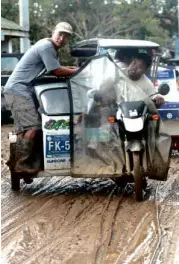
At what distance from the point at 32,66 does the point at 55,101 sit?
636mm

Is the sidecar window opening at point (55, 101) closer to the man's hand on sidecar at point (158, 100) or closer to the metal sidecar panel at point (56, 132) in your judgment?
the metal sidecar panel at point (56, 132)

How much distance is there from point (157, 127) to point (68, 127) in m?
1.02

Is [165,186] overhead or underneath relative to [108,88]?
underneath

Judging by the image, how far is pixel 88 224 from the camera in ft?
21.2

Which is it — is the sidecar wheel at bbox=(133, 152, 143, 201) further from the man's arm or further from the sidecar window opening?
the man's arm

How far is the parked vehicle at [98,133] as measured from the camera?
7.61 m

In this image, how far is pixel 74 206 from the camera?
7363 millimetres

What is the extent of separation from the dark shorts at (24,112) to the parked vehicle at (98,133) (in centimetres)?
18

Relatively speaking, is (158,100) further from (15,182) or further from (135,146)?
(15,182)

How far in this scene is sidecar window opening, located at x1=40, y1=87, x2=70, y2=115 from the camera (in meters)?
7.68

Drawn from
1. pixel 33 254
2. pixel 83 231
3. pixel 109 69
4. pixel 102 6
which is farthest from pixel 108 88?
pixel 102 6

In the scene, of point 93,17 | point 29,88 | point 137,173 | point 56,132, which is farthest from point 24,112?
point 93,17

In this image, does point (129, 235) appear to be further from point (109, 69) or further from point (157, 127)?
point (109, 69)

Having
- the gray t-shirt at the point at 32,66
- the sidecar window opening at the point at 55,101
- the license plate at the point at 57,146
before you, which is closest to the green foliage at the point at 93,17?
the gray t-shirt at the point at 32,66
